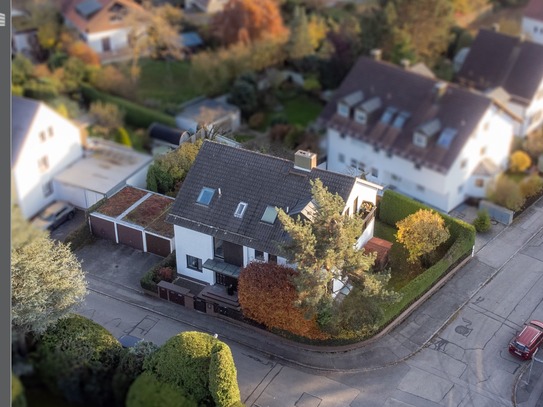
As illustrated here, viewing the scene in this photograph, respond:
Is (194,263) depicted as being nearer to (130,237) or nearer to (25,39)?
(130,237)

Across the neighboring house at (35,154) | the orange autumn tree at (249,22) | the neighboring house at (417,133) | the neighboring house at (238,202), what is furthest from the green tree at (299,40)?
the neighboring house at (35,154)

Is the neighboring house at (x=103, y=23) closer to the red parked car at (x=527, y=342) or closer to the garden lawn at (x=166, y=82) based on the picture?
the garden lawn at (x=166, y=82)

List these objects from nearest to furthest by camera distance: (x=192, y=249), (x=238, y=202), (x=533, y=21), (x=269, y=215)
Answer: (x=269, y=215), (x=238, y=202), (x=192, y=249), (x=533, y=21)

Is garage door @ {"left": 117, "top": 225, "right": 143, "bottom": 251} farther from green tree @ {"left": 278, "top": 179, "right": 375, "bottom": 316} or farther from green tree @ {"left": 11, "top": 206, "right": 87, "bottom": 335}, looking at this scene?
green tree @ {"left": 278, "top": 179, "right": 375, "bottom": 316}

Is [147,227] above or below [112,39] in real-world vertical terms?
above

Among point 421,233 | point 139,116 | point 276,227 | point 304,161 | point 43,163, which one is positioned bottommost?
point 139,116

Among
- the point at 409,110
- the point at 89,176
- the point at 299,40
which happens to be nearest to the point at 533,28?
the point at 299,40
